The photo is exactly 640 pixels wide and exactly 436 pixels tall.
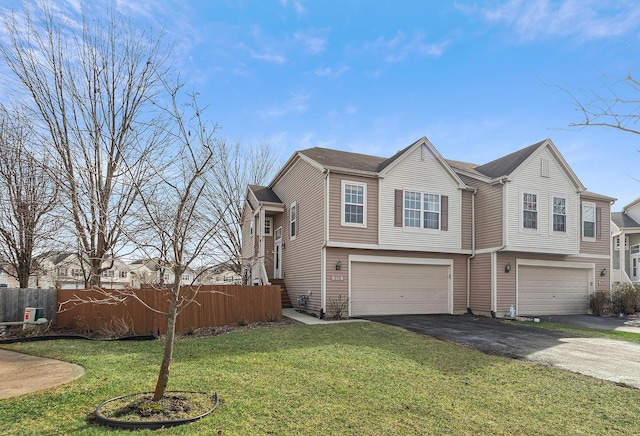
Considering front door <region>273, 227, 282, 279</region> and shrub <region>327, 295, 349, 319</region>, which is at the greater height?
front door <region>273, 227, 282, 279</region>

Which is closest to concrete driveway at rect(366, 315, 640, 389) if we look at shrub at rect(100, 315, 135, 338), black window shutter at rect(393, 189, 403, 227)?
black window shutter at rect(393, 189, 403, 227)

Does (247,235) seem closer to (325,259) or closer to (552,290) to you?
(325,259)

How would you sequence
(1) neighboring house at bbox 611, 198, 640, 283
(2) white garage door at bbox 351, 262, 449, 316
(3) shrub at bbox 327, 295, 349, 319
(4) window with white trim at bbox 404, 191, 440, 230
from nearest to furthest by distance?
(3) shrub at bbox 327, 295, 349, 319
(2) white garage door at bbox 351, 262, 449, 316
(4) window with white trim at bbox 404, 191, 440, 230
(1) neighboring house at bbox 611, 198, 640, 283

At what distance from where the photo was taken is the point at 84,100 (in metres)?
13.8

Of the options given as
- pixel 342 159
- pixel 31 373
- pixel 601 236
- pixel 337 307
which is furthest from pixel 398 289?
pixel 31 373

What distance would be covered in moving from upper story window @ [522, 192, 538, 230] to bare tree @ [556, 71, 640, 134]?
1266cm

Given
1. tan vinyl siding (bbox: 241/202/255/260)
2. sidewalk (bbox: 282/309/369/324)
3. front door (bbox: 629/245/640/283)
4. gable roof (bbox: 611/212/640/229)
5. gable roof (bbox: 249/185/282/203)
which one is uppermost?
gable roof (bbox: 249/185/282/203)

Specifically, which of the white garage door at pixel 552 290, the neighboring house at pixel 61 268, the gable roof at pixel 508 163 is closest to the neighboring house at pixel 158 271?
the neighboring house at pixel 61 268

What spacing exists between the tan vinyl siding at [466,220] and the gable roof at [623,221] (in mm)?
16677

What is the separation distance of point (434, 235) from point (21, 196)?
14.1 m

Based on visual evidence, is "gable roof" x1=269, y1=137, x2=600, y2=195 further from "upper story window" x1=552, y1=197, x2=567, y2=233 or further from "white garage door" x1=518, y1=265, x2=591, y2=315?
"white garage door" x1=518, y1=265, x2=591, y2=315

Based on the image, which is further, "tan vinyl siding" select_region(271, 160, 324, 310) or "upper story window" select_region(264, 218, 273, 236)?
"upper story window" select_region(264, 218, 273, 236)

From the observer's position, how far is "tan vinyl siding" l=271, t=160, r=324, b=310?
46.9 feet

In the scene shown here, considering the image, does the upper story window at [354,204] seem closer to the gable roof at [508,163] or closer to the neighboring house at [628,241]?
the gable roof at [508,163]
